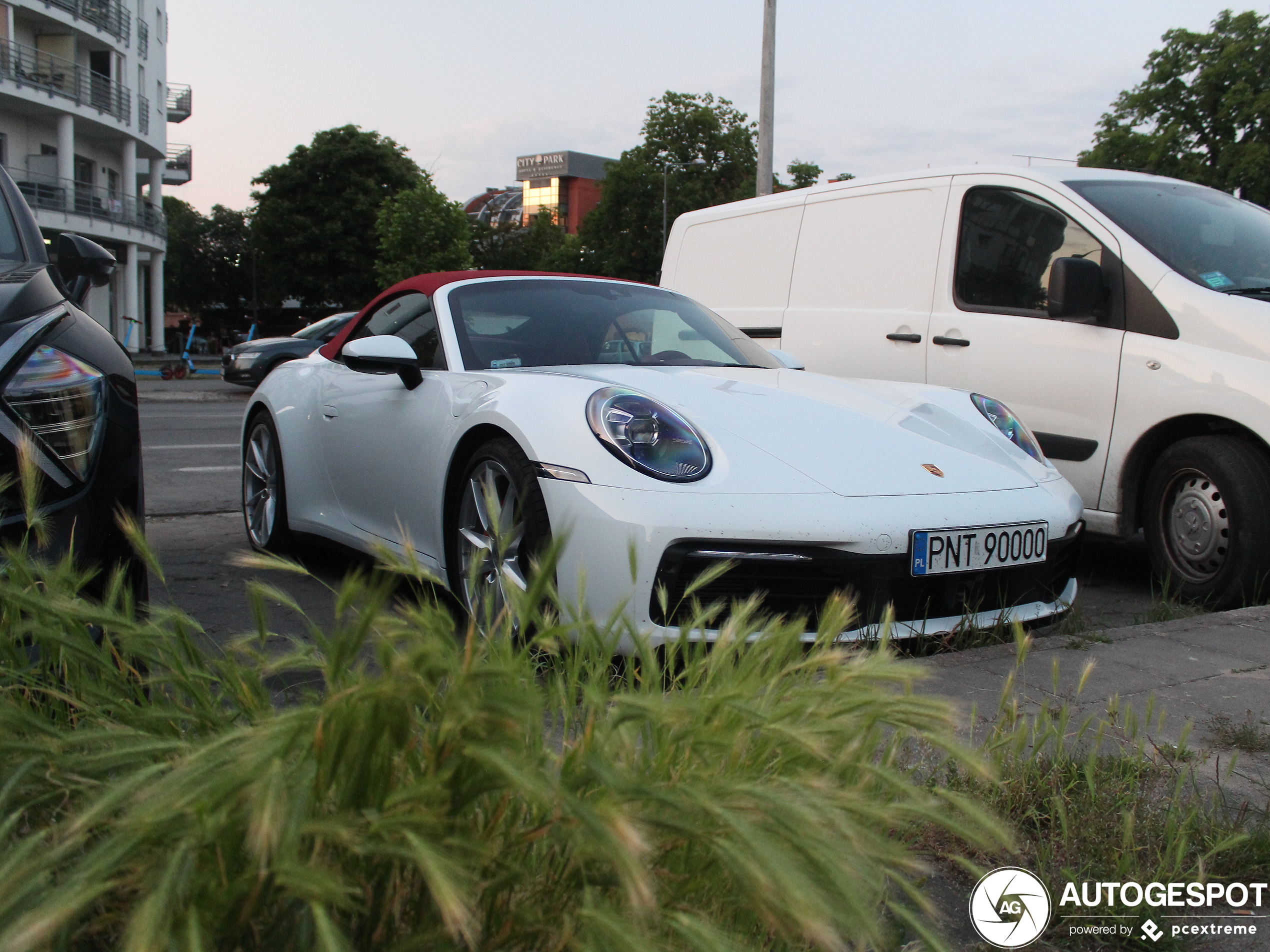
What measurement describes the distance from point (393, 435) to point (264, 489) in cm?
141

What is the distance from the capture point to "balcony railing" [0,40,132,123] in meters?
34.4

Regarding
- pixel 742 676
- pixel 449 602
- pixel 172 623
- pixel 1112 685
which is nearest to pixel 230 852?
pixel 172 623

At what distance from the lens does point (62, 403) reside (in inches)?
97.3

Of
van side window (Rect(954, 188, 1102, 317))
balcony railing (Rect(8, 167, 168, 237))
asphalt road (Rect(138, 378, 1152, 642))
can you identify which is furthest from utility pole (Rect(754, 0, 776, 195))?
balcony railing (Rect(8, 167, 168, 237))

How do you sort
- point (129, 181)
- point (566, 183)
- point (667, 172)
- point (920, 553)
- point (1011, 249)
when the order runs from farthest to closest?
point (566, 183)
point (667, 172)
point (129, 181)
point (1011, 249)
point (920, 553)

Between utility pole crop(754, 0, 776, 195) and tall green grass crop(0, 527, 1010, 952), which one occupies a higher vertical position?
utility pole crop(754, 0, 776, 195)

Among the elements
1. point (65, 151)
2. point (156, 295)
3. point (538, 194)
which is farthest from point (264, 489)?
point (538, 194)

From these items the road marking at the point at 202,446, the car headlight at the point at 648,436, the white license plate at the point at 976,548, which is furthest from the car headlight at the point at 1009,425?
the road marking at the point at 202,446

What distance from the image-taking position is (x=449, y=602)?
3.81 m

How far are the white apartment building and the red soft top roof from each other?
29.7m

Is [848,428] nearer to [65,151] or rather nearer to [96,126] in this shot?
[65,151]

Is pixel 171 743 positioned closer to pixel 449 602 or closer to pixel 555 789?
pixel 555 789

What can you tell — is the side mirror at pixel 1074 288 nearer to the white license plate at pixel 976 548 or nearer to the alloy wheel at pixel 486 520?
the white license plate at pixel 976 548

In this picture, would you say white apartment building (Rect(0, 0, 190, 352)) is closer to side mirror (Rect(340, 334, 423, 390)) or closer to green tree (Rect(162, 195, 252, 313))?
green tree (Rect(162, 195, 252, 313))
